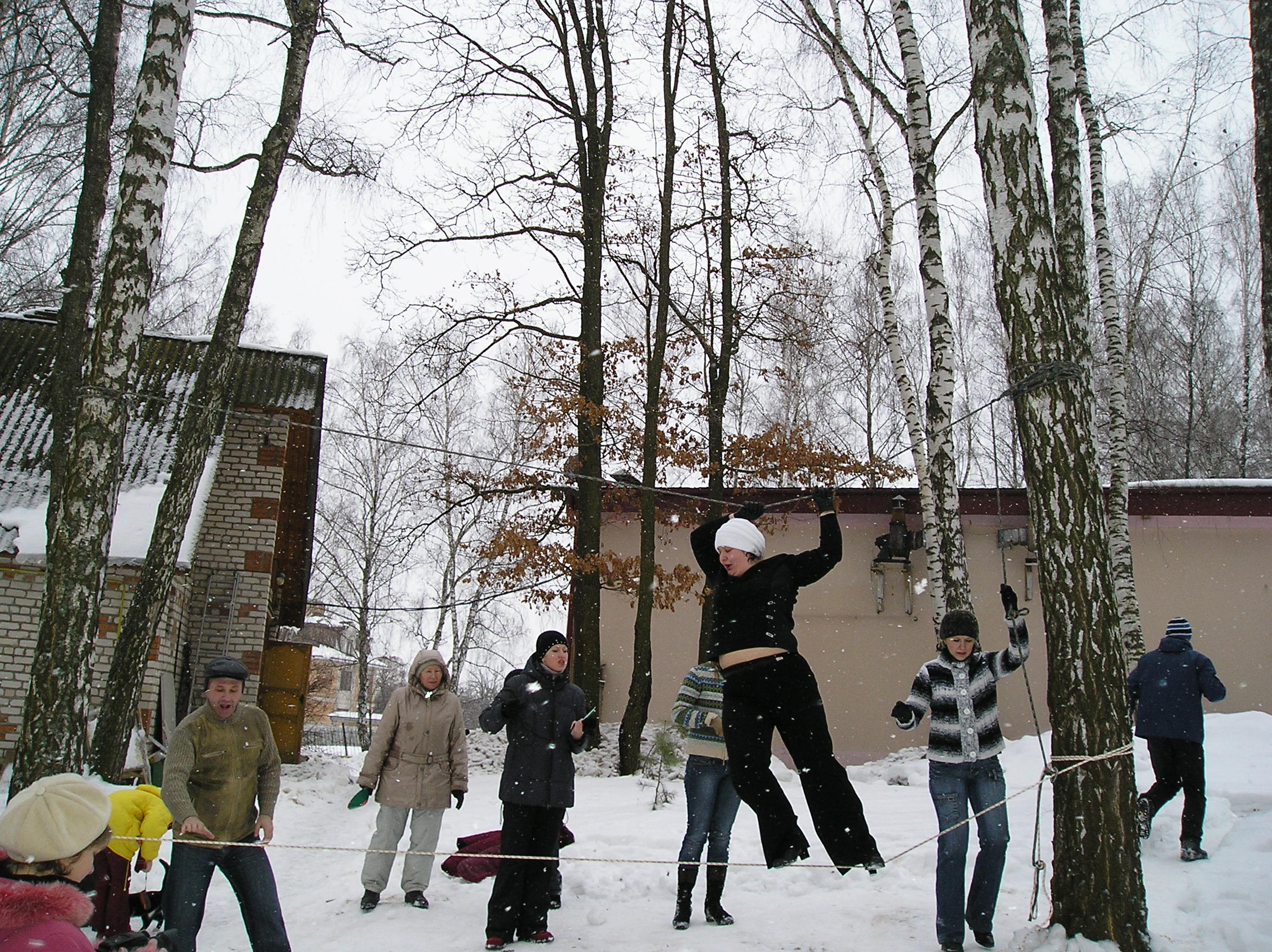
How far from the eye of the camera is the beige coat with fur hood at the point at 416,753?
5.59 metres

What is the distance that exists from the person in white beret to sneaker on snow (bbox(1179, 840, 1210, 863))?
232 inches

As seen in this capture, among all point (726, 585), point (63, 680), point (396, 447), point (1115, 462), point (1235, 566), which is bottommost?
point (63, 680)

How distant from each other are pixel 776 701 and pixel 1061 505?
1.78 m

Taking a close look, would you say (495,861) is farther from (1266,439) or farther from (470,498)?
(1266,439)

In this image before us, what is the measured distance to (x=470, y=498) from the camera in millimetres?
14336

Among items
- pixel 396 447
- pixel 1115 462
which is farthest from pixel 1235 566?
pixel 396 447

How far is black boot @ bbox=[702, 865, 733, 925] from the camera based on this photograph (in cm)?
500

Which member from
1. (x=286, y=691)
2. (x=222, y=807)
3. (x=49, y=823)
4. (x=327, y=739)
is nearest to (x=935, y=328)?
(x=222, y=807)

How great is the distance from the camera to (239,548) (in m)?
12.7

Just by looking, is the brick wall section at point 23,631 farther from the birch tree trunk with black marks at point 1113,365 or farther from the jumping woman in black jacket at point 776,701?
the birch tree trunk with black marks at point 1113,365

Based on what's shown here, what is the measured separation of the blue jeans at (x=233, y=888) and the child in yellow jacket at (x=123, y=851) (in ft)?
0.74

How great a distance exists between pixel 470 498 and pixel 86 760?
28.3ft

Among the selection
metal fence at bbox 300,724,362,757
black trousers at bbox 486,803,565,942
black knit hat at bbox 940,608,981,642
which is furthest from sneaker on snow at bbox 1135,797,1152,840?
metal fence at bbox 300,724,362,757

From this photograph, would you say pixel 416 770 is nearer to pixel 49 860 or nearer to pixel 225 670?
pixel 225 670
